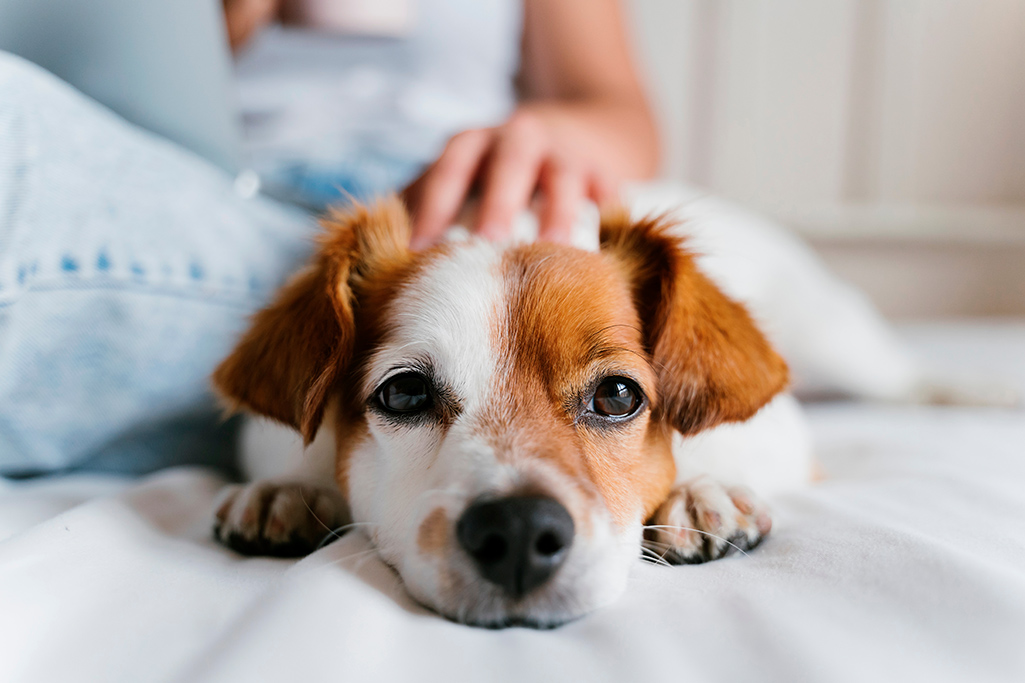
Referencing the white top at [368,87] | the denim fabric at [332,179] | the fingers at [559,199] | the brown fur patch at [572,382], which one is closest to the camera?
the brown fur patch at [572,382]

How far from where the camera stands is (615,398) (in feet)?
3.32

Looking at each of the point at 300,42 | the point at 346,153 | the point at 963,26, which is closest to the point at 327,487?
the point at 346,153

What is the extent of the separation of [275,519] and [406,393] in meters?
0.26

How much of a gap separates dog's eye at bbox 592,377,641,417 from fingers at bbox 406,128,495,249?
53cm

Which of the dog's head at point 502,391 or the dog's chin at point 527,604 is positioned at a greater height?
the dog's head at point 502,391

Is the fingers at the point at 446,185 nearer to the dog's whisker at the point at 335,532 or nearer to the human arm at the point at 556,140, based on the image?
the human arm at the point at 556,140

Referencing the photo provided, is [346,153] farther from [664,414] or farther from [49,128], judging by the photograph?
[664,414]

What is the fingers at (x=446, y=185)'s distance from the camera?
146cm

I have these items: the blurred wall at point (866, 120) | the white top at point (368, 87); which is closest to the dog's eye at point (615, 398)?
the white top at point (368, 87)

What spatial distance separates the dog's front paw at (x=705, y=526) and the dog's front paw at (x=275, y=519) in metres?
0.49

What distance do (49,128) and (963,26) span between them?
16.2 feet

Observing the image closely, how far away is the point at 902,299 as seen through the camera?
14.9 ft

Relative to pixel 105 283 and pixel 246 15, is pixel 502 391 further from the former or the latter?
pixel 246 15

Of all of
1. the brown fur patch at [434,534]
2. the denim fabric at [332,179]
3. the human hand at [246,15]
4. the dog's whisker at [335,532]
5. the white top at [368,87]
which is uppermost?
the human hand at [246,15]
